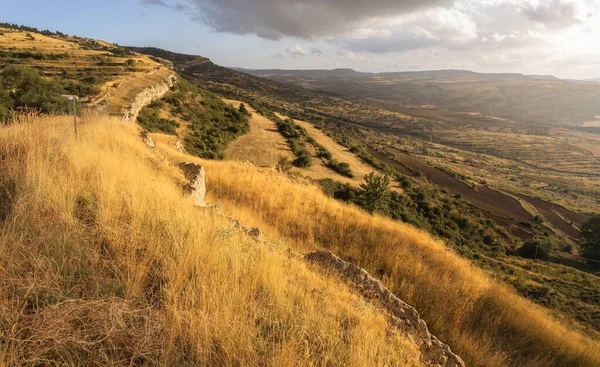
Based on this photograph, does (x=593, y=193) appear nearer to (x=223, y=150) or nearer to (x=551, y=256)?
(x=551, y=256)

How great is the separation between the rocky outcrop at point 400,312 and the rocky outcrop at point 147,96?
17245 mm

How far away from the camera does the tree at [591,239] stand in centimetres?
3072

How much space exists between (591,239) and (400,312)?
40812 mm

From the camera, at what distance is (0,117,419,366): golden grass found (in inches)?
76.7

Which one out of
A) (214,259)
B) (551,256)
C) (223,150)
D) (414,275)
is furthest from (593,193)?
(214,259)

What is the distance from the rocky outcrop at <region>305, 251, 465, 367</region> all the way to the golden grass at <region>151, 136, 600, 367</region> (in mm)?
1050

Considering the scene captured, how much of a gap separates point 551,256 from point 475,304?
94.8 ft

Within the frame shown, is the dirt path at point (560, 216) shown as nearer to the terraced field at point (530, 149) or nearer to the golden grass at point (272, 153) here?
the golden grass at point (272, 153)

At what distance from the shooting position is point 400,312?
4.24m

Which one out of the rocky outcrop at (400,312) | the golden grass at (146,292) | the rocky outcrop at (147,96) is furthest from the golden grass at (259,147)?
the golden grass at (146,292)

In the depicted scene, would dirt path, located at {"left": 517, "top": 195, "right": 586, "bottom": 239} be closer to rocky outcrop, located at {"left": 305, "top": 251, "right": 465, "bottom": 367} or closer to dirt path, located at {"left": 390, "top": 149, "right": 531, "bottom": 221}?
dirt path, located at {"left": 390, "top": 149, "right": 531, "bottom": 221}

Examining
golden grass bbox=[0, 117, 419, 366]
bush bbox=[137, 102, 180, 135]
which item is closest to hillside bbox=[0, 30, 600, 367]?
golden grass bbox=[0, 117, 419, 366]

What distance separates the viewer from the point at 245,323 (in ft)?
7.41

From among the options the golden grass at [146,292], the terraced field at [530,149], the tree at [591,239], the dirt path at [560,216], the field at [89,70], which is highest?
the field at [89,70]
